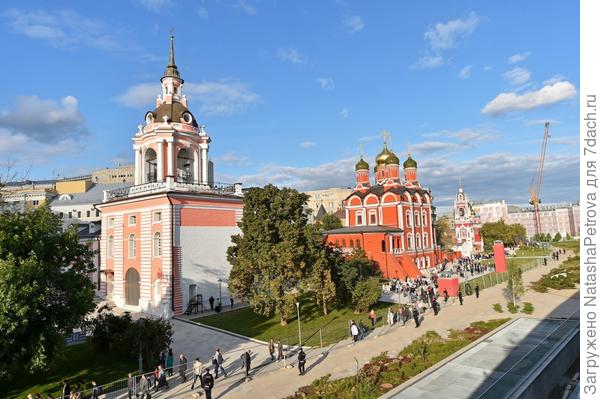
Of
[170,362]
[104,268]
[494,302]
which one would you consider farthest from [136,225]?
[494,302]

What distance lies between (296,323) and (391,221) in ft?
114

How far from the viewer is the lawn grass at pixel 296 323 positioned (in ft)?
76.1

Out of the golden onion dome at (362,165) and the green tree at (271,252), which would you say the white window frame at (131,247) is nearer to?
the green tree at (271,252)

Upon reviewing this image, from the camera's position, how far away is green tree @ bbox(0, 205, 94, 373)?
13.4 meters

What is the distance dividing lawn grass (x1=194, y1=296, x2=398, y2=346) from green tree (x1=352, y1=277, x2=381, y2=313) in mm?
563

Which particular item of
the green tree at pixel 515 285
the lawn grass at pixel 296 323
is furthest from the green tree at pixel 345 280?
the green tree at pixel 515 285

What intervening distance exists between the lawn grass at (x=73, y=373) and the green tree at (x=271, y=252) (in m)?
7.75

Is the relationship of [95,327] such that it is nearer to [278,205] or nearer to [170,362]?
[170,362]

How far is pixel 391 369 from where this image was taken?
16578 mm

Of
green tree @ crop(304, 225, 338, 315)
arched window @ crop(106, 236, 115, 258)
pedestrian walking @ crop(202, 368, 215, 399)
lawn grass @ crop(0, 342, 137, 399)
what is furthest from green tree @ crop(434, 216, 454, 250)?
pedestrian walking @ crop(202, 368, 215, 399)

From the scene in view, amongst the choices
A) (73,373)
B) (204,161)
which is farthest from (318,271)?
(204,161)

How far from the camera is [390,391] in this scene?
46.5ft

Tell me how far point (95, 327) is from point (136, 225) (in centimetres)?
1343

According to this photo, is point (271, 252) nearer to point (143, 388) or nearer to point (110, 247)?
point (143, 388)
